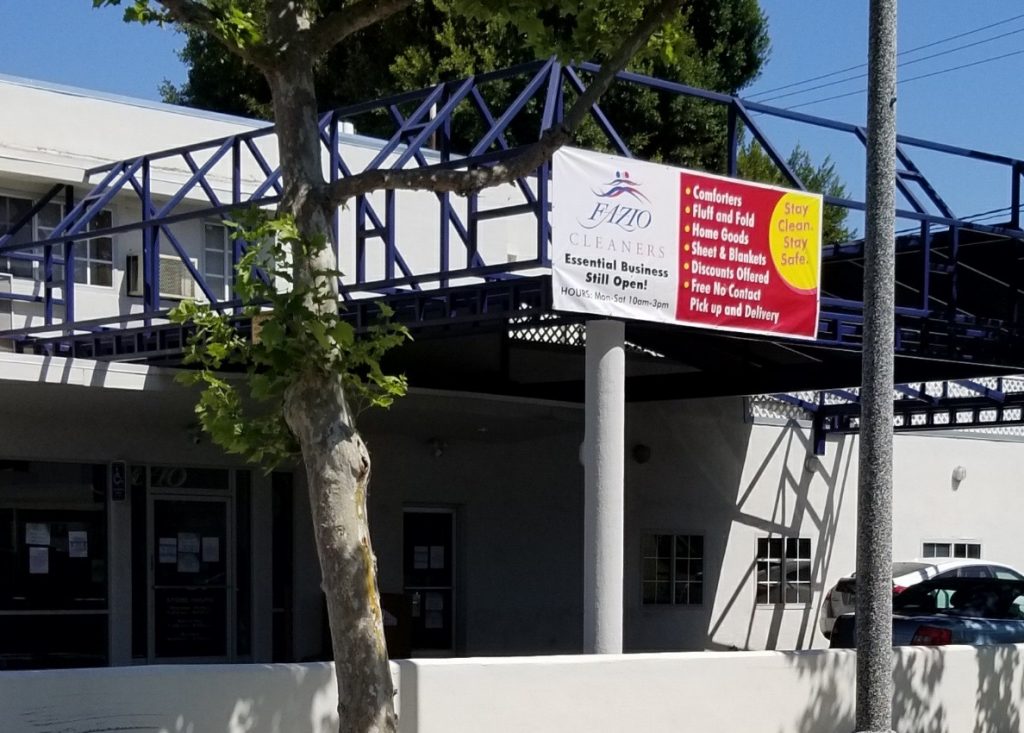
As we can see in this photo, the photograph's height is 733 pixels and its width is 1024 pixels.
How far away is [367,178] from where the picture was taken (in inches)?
346

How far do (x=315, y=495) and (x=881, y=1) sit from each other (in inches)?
182

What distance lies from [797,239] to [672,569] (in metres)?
8.93

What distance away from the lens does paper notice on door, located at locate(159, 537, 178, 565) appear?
17.7m

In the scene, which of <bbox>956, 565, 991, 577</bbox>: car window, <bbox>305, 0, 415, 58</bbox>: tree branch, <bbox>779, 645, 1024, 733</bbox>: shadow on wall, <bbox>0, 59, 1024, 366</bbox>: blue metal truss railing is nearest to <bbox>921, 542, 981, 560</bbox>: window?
<bbox>956, 565, 991, 577</bbox>: car window

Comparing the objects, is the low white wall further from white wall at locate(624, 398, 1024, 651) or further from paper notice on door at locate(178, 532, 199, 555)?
white wall at locate(624, 398, 1024, 651)

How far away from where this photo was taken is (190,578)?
17828 millimetres

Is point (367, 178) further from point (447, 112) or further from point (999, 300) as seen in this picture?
point (999, 300)

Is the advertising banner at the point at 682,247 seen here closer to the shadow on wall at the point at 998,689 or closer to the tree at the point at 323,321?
the tree at the point at 323,321

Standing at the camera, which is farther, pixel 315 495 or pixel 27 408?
pixel 27 408

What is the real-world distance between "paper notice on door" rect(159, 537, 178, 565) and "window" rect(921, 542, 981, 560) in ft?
42.9

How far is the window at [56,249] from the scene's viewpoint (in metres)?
17.4

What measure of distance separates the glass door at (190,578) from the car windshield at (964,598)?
7.61 m

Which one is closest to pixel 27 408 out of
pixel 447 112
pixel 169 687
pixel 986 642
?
pixel 447 112

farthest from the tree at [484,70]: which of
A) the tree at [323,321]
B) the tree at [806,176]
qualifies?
the tree at [323,321]
